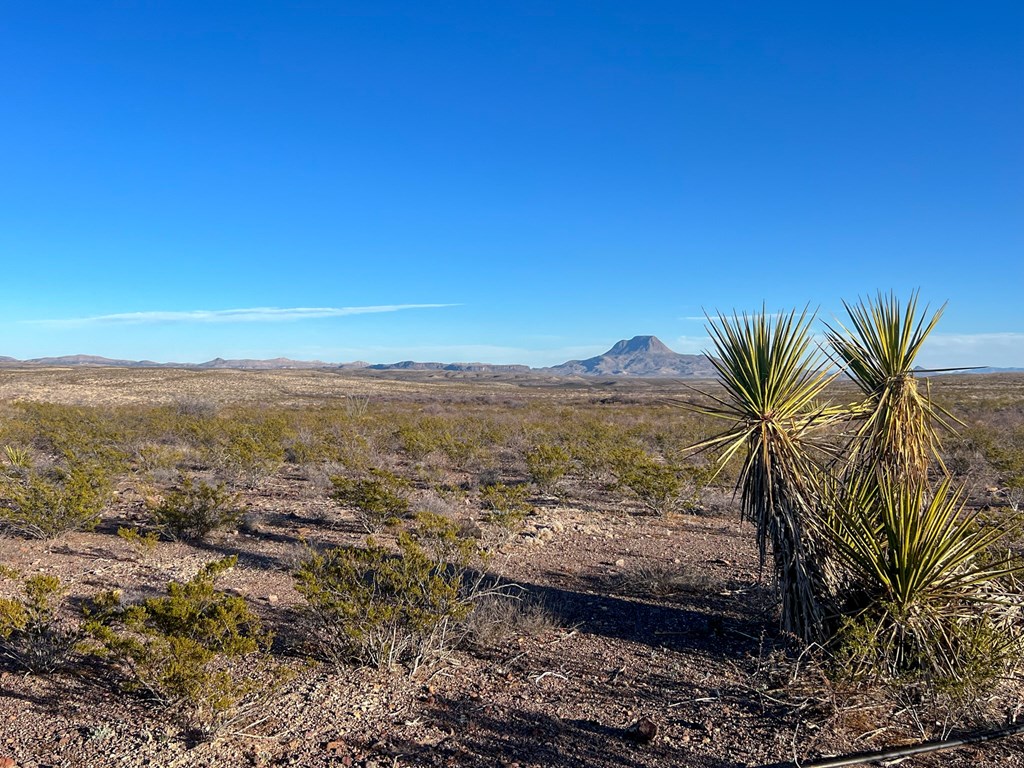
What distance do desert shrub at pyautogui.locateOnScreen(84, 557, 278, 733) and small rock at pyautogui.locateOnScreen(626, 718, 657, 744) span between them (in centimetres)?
247

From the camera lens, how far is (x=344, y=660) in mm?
5051

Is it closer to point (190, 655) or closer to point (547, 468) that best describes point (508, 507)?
point (547, 468)

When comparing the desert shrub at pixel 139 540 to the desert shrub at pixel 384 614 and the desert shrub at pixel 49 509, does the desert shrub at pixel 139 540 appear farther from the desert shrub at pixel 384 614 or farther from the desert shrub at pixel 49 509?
the desert shrub at pixel 384 614

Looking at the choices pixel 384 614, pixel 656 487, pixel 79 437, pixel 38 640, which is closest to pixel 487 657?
pixel 384 614

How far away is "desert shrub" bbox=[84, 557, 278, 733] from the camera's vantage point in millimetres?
4023

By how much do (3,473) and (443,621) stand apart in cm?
1088

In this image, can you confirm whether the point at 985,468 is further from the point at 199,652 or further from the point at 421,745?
the point at 199,652

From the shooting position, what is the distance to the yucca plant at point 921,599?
433 centimetres

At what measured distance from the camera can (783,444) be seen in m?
4.90

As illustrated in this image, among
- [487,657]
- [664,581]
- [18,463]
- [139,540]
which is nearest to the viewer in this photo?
[487,657]

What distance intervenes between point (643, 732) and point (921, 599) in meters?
2.27

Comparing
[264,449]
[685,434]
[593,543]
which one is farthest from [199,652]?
[685,434]

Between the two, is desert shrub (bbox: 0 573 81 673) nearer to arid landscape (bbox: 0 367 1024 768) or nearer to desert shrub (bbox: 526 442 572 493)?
arid landscape (bbox: 0 367 1024 768)

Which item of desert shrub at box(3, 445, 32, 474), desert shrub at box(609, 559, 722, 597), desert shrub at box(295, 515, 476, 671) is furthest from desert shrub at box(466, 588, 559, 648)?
desert shrub at box(3, 445, 32, 474)
